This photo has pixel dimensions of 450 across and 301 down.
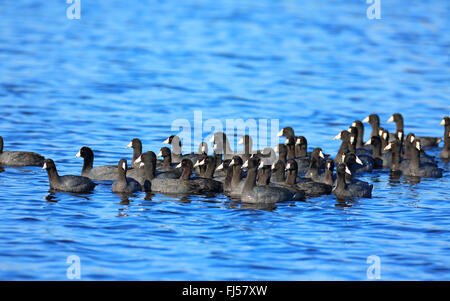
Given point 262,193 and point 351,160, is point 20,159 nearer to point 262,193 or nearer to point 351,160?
point 262,193

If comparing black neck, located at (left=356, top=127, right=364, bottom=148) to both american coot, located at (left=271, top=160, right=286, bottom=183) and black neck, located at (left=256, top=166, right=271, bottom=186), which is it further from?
black neck, located at (left=256, top=166, right=271, bottom=186)

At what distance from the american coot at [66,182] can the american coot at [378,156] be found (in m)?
8.57

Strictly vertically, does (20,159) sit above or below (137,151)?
below

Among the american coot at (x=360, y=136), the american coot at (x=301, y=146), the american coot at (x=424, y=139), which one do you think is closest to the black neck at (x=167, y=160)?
the american coot at (x=301, y=146)

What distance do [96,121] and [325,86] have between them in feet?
39.3

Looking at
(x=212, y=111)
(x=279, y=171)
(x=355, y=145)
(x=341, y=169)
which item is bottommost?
(x=279, y=171)

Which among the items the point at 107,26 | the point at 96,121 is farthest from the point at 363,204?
A: the point at 107,26

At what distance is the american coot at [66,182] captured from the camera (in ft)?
61.1

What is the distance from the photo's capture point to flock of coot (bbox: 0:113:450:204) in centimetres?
1869

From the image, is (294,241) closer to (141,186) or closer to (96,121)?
(141,186)

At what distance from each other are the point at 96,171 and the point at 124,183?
1713 millimetres

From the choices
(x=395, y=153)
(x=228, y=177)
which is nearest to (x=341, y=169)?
(x=228, y=177)

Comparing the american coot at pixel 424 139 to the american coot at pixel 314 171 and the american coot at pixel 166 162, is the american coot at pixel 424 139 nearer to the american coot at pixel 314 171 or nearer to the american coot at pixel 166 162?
the american coot at pixel 314 171

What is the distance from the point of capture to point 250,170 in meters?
18.5
